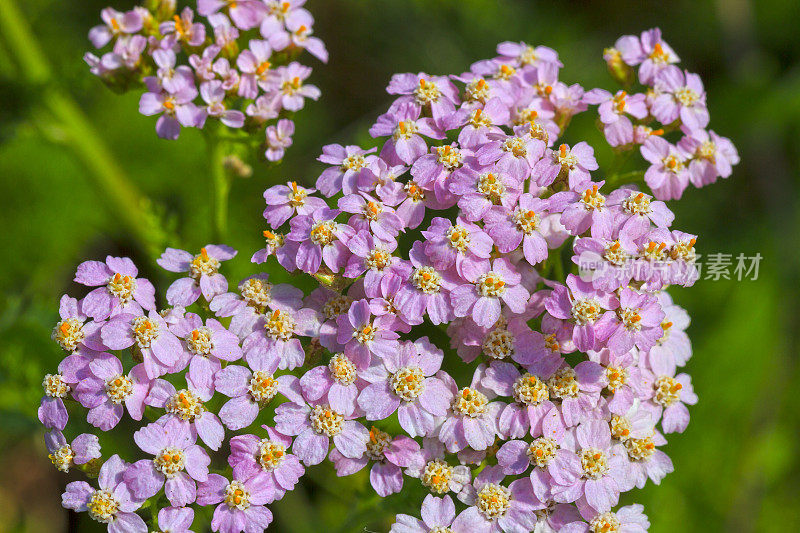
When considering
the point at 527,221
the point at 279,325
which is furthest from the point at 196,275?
the point at 527,221

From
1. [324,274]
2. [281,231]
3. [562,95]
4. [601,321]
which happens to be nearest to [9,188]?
[281,231]

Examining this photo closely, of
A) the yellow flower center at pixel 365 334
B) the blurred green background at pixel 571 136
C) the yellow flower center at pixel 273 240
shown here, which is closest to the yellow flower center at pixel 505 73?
the blurred green background at pixel 571 136

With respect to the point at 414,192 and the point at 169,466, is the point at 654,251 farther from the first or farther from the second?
the point at 169,466

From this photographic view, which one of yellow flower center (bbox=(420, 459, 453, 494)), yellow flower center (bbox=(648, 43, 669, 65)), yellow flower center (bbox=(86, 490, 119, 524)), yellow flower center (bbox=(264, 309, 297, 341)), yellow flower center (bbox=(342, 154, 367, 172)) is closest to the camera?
yellow flower center (bbox=(86, 490, 119, 524))

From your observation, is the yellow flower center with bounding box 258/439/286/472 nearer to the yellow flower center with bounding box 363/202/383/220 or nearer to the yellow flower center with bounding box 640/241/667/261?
the yellow flower center with bounding box 363/202/383/220

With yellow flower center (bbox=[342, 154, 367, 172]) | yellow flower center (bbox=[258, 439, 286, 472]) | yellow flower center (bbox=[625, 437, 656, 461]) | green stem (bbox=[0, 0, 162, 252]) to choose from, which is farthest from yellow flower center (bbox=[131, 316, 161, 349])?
yellow flower center (bbox=[625, 437, 656, 461])

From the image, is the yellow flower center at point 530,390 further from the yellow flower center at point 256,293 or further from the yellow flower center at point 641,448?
the yellow flower center at point 256,293

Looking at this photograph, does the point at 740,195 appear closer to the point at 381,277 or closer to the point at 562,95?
the point at 562,95
